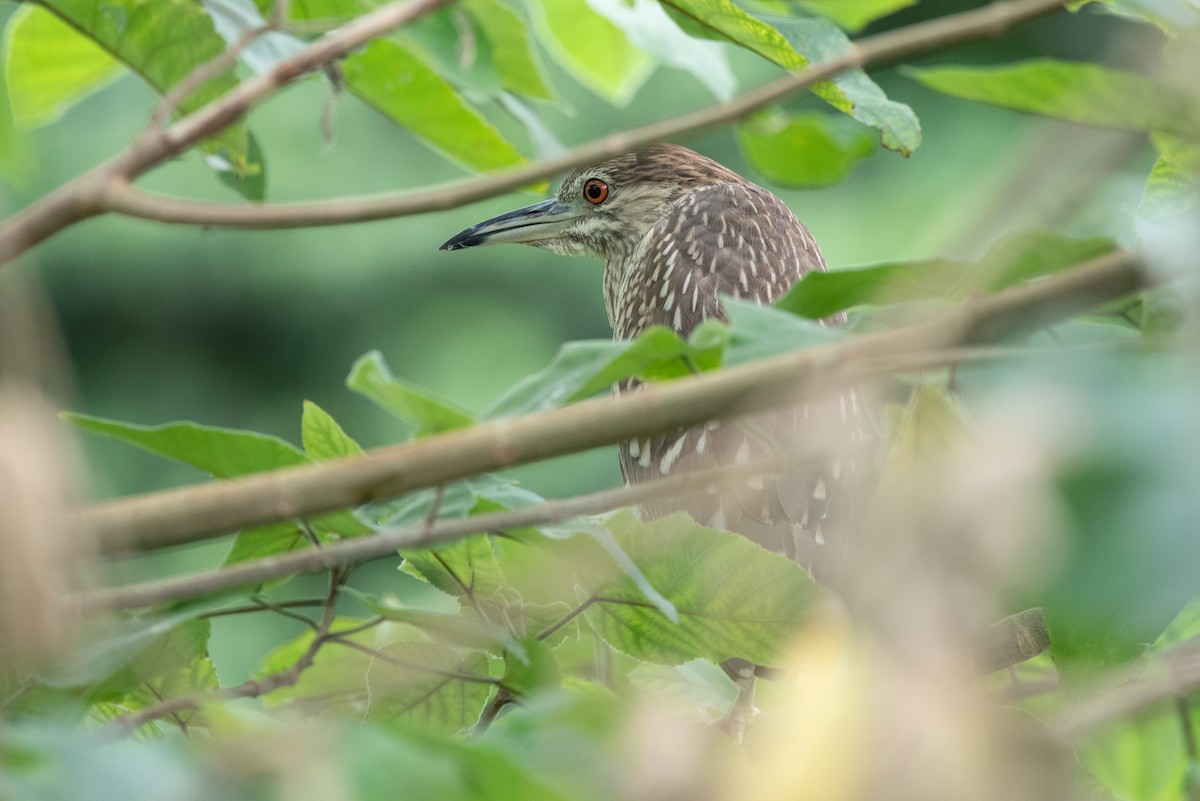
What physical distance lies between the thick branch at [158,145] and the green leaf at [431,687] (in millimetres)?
388

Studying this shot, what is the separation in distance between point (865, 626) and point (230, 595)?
1.52 feet

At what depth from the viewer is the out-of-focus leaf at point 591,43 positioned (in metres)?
1.31

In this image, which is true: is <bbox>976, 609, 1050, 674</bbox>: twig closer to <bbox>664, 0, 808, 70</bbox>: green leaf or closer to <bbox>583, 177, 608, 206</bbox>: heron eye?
<bbox>664, 0, 808, 70</bbox>: green leaf

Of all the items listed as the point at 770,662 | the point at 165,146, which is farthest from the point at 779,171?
the point at 165,146

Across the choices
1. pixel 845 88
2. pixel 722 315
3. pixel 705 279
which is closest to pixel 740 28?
pixel 845 88

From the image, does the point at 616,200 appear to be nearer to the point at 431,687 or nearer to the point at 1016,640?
the point at 1016,640

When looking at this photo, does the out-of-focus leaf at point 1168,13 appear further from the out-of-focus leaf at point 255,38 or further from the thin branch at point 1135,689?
the out-of-focus leaf at point 255,38

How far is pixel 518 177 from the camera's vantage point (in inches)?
27.5

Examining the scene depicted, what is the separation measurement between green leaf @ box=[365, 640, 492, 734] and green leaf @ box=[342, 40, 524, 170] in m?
0.47

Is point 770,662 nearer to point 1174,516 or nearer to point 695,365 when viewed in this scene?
point 695,365

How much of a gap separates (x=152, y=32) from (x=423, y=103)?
0.80 ft

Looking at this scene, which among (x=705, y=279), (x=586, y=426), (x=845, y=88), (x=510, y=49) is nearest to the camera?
(x=586, y=426)

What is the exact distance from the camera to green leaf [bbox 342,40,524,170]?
3.62ft

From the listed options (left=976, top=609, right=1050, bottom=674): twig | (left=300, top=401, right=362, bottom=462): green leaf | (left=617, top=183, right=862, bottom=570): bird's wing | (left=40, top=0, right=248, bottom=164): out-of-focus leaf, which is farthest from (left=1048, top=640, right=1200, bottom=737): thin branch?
(left=40, top=0, right=248, bottom=164): out-of-focus leaf
